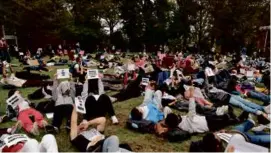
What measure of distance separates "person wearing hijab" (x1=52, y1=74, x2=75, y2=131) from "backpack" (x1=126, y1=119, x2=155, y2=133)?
60.5 inches

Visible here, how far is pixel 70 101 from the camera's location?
840cm

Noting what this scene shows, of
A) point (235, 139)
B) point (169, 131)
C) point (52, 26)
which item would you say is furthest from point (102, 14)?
point (235, 139)

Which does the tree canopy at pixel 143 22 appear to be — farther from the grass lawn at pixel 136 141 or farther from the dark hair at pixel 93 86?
the grass lawn at pixel 136 141

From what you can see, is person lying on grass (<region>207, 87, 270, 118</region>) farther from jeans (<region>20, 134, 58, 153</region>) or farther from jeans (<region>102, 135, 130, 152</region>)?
jeans (<region>20, 134, 58, 153</region>)

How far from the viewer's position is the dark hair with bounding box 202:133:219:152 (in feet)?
18.2

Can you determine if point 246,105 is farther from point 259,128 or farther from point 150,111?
point 150,111

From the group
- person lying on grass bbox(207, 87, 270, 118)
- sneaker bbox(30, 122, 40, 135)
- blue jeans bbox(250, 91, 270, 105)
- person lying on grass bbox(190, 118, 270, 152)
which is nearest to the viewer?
person lying on grass bbox(190, 118, 270, 152)

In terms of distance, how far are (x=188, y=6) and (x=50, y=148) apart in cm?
4299

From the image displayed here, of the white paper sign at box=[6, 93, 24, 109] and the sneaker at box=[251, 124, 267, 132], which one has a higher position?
the white paper sign at box=[6, 93, 24, 109]

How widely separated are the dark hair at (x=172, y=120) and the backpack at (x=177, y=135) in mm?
A: 119

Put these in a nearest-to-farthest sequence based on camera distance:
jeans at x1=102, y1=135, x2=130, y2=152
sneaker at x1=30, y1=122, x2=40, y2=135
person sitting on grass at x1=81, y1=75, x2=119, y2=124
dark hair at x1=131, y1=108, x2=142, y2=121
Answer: jeans at x1=102, y1=135, x2=130, y2=152
sneaker at x1=30, y1=122, x2=40, y2=135
person sitting on grass at x1=81, y1=75, x2=119, y2=124
dark hair at x1=131, y1=108, x2=142, y2=121

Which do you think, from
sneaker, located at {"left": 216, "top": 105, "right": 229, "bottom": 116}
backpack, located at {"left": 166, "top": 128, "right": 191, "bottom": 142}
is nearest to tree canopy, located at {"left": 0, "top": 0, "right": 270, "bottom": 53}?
sneaker, located at {"left": 216, "top": 105, "right": 229, "bottom": 116}

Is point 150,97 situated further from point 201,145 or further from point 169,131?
point 201,145

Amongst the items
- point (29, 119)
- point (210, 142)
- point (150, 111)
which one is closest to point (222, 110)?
point (150, 111)
